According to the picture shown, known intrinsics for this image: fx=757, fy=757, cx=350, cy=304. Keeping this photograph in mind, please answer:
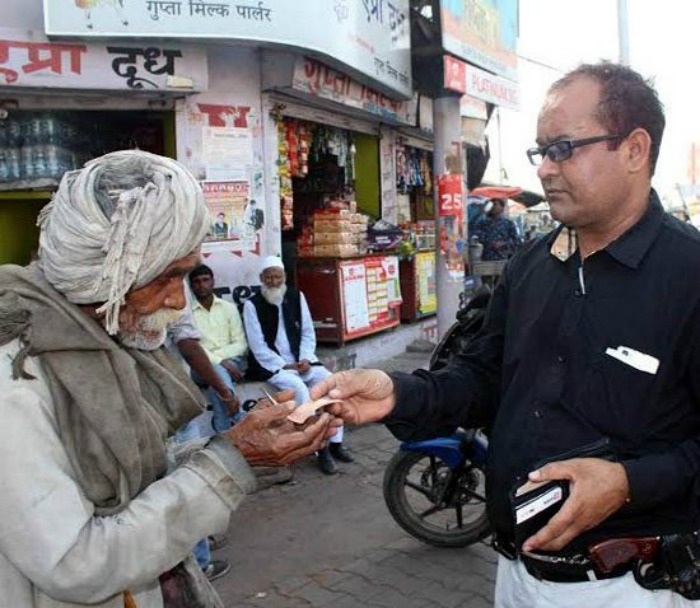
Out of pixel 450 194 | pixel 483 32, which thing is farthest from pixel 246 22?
pixel 483 32

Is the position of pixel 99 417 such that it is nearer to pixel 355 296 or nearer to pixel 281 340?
pixel 281 340

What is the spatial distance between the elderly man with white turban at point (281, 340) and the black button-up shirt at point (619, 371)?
392 centimetres

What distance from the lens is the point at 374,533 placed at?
182 inches

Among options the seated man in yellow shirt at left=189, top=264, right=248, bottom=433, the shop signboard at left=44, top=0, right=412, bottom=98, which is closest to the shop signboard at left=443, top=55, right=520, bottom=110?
the shop signboard at left=44, top=0, right=412, bottom=98

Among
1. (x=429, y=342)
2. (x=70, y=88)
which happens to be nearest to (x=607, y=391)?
(x=70, y=88)

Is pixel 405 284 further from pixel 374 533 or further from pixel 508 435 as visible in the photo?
pixel 508 435

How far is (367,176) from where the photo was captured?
9250 millimetres

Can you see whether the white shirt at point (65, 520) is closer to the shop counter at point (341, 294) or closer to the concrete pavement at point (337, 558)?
the concrete pavement at point (337, 558)

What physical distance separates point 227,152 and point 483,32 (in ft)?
13.2

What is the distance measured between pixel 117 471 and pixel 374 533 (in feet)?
11.0

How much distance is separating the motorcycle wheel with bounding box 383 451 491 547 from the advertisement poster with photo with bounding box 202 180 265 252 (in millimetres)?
2847

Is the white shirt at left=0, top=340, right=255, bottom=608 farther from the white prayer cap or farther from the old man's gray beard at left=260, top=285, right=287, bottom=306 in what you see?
the white prayer cap

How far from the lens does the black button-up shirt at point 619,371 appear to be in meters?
1.72

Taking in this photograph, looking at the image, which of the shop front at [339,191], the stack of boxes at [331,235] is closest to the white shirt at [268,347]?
the shop front at [339,191]
